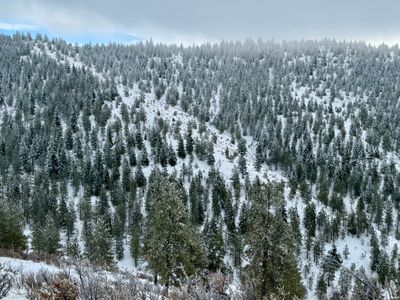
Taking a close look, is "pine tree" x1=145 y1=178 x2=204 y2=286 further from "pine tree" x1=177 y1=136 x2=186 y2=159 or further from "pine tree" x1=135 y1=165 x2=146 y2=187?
"pine tree" x1=177 y1=136 x2=186 y2=159

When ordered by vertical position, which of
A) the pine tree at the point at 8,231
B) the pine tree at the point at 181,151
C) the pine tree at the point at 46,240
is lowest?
the pine tree at the point at 46,240

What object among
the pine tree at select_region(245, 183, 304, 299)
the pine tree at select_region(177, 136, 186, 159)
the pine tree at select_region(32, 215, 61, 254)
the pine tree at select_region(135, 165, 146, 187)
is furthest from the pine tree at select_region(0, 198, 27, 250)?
the pine tree at select_region(177, 136, 186, 159)

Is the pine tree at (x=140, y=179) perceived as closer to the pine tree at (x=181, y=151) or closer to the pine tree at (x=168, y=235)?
the pine tree at (x=181, y=151)

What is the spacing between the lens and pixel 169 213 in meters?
35.7

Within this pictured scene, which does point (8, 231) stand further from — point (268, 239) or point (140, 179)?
point (140, 179)

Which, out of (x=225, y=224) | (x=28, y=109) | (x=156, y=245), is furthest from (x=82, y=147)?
(x=156, y=245)

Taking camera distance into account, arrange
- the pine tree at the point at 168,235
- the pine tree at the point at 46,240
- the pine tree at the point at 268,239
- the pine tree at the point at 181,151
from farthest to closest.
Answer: the pine tree at the point at 181,151, the pine tree at the point at 46,240, the pine tree at the point at 168,235, the pine tree at the point at 268,239

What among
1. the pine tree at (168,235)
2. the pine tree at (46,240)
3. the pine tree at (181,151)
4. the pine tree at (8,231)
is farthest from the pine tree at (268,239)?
the pine tree at (181,151)

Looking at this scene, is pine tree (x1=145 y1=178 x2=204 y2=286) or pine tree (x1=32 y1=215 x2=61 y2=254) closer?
pine tree (x1=145 y1=178 x2=204 y2=286)

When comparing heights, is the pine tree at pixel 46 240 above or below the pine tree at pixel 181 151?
below

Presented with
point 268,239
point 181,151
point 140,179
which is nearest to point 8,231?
point 268,239

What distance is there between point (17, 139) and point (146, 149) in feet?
164

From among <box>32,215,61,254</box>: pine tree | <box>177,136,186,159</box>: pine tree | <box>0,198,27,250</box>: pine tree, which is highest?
<box>177,136,186,159</box>: pine tree

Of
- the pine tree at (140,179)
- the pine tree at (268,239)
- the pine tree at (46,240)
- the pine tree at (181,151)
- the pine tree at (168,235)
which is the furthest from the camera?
the pine tree at (181,151)
